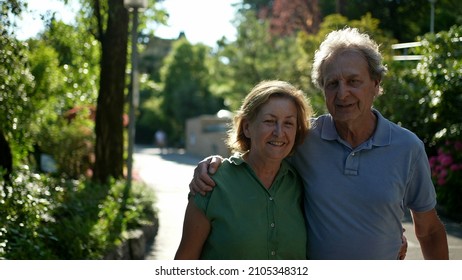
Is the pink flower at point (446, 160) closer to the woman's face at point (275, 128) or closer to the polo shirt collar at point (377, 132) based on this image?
the polo shirt collar at point (377, 132)

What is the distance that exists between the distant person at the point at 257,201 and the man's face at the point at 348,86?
0.10 meters

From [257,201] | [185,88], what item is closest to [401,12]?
[257,201]

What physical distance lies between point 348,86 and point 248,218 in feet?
1.82

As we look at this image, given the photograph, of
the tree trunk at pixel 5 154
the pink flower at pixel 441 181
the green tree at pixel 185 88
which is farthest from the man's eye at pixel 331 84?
the green tree at pixel 185 88

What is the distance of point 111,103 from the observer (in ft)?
28.6

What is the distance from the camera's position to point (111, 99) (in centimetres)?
870

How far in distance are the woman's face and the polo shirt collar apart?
0.18 metres

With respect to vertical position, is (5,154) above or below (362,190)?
below

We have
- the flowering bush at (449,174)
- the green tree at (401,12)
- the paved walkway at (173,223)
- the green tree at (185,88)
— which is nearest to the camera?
the paved walkway at (173,223)

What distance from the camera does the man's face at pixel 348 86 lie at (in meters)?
2.42

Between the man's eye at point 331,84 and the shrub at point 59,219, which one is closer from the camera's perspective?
the man's eye at point 331,84

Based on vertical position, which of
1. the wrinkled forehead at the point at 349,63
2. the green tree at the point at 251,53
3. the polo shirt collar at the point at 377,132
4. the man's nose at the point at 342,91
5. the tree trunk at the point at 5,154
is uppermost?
the green tree at the point at 251,53

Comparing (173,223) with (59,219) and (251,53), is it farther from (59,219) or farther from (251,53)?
(251,53)
